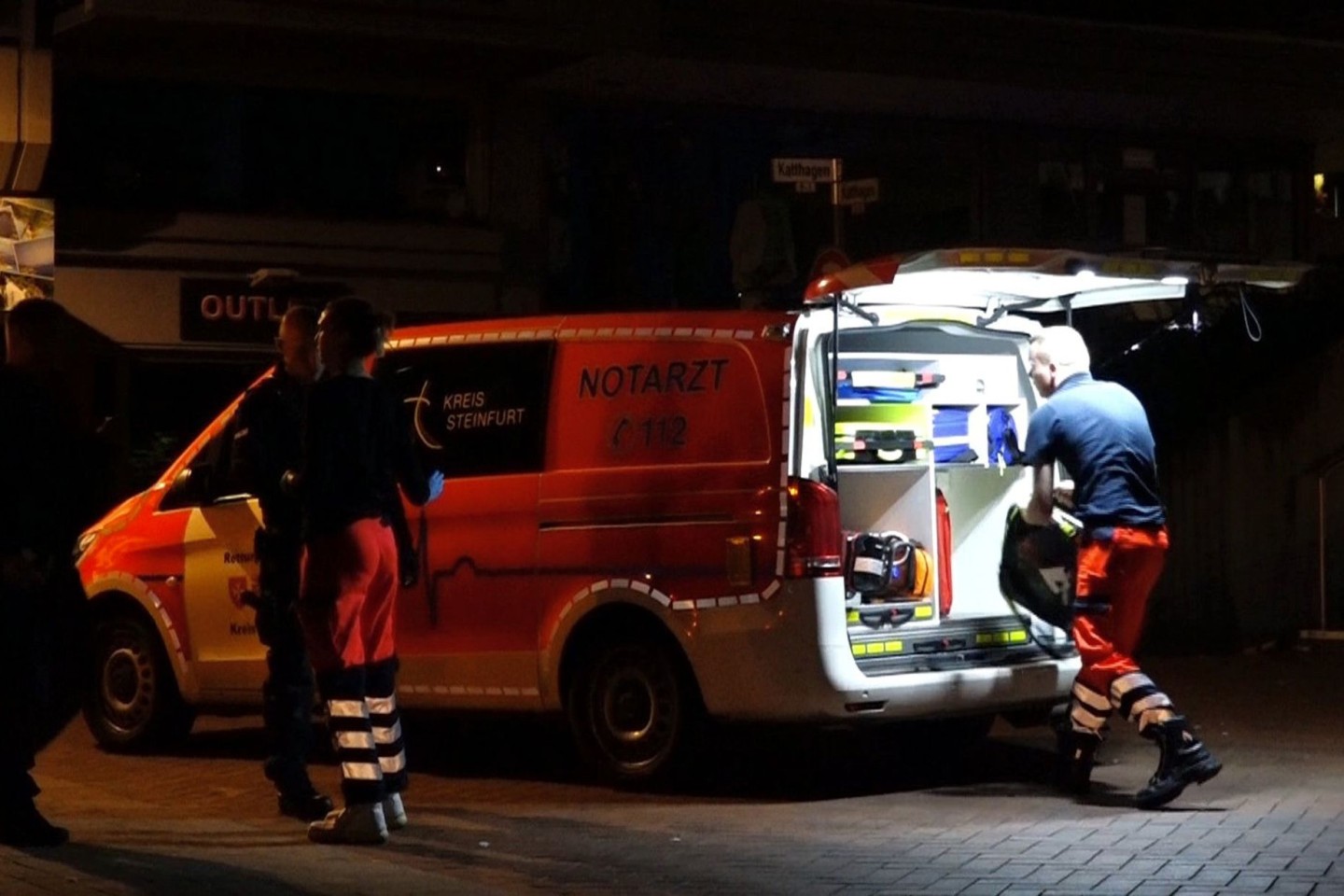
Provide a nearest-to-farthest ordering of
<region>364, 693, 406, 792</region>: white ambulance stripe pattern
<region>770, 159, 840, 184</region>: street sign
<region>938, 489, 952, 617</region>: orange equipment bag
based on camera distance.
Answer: <region>364, 693, 406, 792</region>: white ambulance stripe pattern, <region>938, 489, 952, 617</region>: orange equipment bag, <region>770, 159, 840, 184</region>: street sign

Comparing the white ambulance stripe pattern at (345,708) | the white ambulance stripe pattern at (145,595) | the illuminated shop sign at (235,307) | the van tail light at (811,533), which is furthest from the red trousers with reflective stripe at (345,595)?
the illuminated shop sign at (235,307)

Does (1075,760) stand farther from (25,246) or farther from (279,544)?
(25,246)

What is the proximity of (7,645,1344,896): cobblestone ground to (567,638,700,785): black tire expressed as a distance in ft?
0.54

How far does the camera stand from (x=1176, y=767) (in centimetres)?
916

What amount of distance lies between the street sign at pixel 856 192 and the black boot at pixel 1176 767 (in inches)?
198

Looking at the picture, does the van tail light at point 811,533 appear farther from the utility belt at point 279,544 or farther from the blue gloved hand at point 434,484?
the utility belt at point 279,544

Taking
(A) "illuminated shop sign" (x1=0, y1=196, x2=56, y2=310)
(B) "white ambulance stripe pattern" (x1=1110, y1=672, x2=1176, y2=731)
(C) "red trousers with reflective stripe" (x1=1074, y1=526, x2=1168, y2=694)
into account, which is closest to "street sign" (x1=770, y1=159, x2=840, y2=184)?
(C) "red trousers with reflective stripe" (x1=1074, y1=526, x2=1168, y2=694)

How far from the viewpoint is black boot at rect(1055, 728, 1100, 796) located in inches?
375

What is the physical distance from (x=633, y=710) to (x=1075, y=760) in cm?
191

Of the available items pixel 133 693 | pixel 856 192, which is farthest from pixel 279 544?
pixel 856 192

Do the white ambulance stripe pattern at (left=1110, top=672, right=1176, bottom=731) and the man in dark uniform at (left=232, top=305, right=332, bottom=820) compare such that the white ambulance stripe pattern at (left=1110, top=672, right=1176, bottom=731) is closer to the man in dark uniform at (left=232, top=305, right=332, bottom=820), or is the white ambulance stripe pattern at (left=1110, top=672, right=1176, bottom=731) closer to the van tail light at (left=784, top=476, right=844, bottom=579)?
the van tail light at (left=784, top=476, right=844, bottom=579)

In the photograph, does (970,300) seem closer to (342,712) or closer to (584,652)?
(584,652)

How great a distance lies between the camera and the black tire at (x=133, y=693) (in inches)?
445

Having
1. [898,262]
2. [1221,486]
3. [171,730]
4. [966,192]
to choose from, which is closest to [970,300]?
[898,262]
